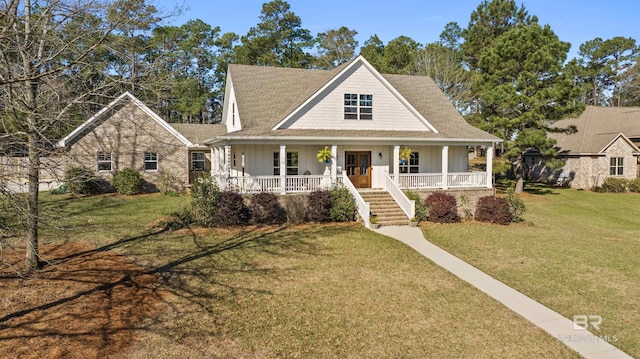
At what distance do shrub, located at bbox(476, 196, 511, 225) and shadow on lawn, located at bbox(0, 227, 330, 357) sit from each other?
9168 mm

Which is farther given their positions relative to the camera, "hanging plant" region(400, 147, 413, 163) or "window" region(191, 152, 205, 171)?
"window" region(191, 152, 205, 171)

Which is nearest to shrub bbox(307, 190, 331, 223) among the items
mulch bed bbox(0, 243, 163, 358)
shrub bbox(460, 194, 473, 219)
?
shrub bbox(460, 194, 473, 219)

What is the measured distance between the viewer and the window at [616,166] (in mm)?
30125

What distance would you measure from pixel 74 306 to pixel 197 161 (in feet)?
63.2

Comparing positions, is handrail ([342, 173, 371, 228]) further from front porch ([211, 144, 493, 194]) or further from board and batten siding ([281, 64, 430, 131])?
board and batten siding ([281, 64, 430, 131])

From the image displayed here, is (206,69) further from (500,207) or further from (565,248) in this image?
(565,248)

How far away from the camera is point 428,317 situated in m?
7.43

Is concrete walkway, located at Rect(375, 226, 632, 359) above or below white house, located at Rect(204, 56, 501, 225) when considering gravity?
below

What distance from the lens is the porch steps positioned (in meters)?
16.1

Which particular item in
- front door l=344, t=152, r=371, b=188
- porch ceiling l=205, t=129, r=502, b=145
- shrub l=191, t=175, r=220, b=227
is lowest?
shrub l=191, t=175, r=220, b=227

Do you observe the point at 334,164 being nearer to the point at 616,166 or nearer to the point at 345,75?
the point at 345,75

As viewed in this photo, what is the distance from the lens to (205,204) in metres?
14.5

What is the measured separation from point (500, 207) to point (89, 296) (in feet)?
52.0

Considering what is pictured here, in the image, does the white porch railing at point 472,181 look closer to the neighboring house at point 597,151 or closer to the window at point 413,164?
the window at point 413,164
